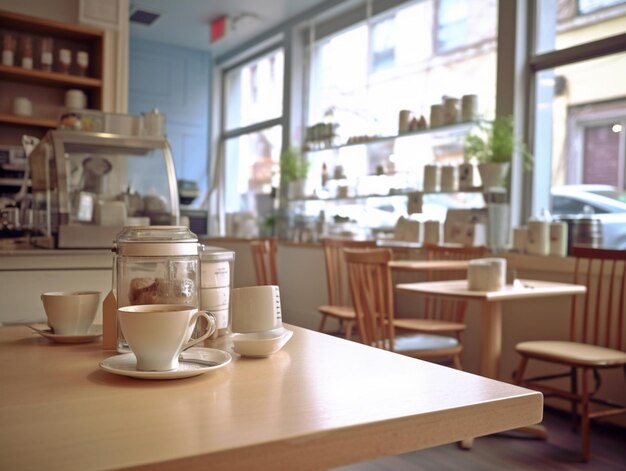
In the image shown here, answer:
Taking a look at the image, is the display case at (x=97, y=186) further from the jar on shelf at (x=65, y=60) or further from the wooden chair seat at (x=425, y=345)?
the jar on shelf at (x=65, y=60)

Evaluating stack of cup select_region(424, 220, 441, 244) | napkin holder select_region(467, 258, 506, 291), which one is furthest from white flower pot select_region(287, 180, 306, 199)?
napkin holder select_region(467, 258, 506, 291)

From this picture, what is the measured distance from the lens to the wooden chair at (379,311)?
8.82ft

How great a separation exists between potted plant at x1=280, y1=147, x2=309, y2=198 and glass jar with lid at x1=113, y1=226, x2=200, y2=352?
4.66 meters

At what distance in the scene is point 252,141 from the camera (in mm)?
7043

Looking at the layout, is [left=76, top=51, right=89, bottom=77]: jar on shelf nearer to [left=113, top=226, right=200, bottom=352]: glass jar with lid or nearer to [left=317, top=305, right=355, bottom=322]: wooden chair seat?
[left=317, top=305, right=355, bottom=322]: wooden chair seat

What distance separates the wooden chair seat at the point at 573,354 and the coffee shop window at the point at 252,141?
3.51 m

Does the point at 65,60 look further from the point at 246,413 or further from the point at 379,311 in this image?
the point at 246,413

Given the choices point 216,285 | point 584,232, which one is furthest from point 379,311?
point 216,285

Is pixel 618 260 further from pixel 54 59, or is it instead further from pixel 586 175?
pixel 54 59

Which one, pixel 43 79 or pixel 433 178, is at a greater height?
pixel 43 79

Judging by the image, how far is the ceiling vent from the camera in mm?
5898

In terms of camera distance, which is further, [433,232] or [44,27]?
[44,27]

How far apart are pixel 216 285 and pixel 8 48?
4031 millimetres

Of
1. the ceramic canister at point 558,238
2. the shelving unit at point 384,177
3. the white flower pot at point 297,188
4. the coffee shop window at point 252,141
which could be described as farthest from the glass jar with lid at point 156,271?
the coffee shop window at point 252,141
